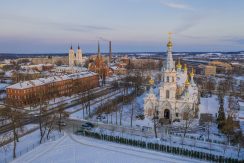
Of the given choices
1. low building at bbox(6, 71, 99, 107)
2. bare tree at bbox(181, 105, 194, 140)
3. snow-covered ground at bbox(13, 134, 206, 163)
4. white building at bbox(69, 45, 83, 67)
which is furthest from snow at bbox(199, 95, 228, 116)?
white building at bbox(69, 45, 83, 67)

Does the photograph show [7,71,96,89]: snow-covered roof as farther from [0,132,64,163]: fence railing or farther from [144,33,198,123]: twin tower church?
[144,33,198,123]: twin tower church

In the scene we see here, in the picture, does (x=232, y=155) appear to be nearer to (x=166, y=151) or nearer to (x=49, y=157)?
(x=166, y=151)

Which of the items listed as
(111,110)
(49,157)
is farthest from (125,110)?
(49,157)

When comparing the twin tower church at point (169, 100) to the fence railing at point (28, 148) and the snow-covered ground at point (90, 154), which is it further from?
the fence railing at point (28, 148)

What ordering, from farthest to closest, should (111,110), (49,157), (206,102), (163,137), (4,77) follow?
(4,77)
(206,102)
(111,110)
(163,137)
(49,157)

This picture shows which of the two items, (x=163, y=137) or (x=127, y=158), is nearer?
(x=127, y=158)

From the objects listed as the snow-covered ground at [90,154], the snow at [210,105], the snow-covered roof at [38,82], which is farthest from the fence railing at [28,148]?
the snow at [210,105]
